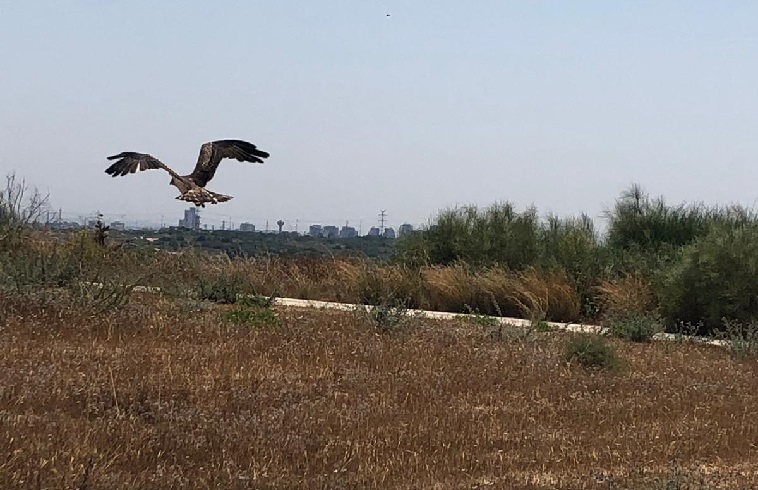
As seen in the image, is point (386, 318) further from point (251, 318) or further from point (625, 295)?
point (625, 295)

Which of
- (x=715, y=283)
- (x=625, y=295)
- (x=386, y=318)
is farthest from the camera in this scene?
(x=625, y=295)

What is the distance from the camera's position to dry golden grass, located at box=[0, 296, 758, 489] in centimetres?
629

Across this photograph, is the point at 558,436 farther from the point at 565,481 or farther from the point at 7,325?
the point at 7,325

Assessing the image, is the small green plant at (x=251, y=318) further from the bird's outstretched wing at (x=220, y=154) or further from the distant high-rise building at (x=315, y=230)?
the distant high-rise building at (x=315, y=230)

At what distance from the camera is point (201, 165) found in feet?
45.6

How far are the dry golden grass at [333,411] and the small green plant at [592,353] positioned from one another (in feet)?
0.77

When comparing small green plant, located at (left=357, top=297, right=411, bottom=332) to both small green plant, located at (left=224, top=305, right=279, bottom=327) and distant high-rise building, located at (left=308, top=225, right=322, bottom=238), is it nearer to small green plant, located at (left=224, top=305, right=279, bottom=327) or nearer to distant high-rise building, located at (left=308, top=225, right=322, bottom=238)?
small green plant, located at (left=224, top=305, right=279, bottom=327)

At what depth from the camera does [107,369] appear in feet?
29.3

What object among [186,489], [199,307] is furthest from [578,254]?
[186,489]

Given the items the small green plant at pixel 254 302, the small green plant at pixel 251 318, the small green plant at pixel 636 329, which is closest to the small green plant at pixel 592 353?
the small green plant at pixel 636 329

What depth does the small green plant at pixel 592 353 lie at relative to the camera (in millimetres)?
11789

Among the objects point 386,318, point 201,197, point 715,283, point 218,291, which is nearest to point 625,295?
point 715,283

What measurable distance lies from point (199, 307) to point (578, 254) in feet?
37.4

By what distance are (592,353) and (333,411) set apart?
4.86 meters
